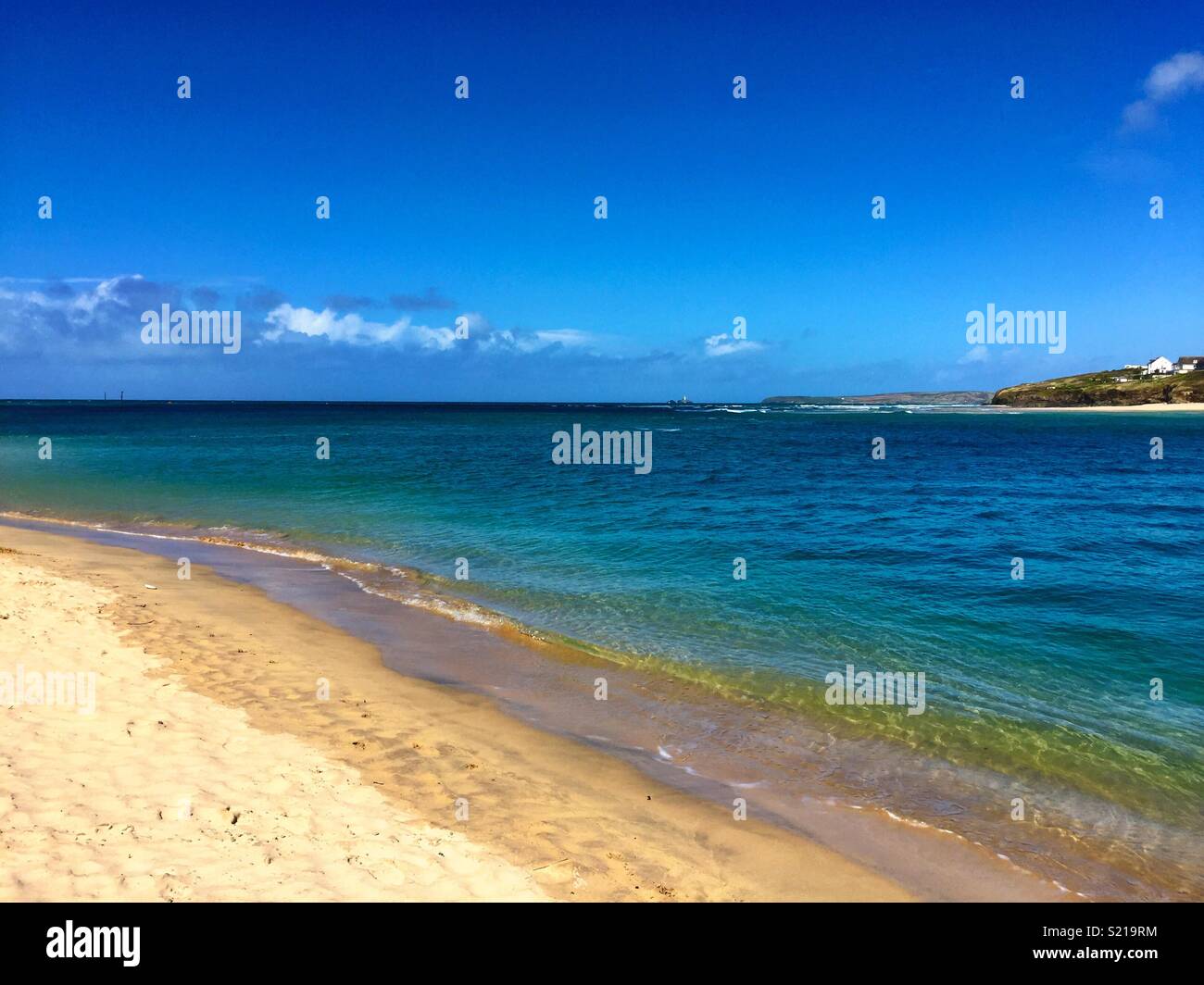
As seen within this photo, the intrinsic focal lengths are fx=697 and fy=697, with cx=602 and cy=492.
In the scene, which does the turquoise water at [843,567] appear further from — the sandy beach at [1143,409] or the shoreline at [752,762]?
the sandy beach at [1143,409]

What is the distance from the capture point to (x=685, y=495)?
106 feet

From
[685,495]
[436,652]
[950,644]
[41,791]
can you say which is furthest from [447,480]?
[41,791]

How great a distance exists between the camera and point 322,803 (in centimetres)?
696

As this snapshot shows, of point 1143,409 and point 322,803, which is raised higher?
point 1143,409

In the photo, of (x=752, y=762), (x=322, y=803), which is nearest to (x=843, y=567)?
(x=752, y=762)

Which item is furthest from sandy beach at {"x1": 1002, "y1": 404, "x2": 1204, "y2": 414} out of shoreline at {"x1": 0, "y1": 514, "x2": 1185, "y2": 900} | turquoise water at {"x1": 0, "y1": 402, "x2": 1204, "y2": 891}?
shoreline at {"x1": 0, "y1": 514, "x2": 1185, "y2": 900}

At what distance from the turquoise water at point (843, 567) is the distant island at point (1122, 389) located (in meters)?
120

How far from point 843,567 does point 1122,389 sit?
169 m

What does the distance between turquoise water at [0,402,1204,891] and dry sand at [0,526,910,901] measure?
387 cm

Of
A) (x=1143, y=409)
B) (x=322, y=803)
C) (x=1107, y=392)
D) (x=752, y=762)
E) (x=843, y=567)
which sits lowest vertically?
(x=752, y=762)

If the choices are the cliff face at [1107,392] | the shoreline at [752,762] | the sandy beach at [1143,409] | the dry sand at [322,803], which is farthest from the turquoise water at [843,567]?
the cliff face at [1107,392]

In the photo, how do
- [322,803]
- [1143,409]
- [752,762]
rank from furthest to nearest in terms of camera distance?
1. [1143,409]
2. [752,762]
3. [322,803]

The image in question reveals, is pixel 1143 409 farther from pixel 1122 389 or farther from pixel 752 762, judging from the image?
pixel 752 762

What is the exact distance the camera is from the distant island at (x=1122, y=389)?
138 m
